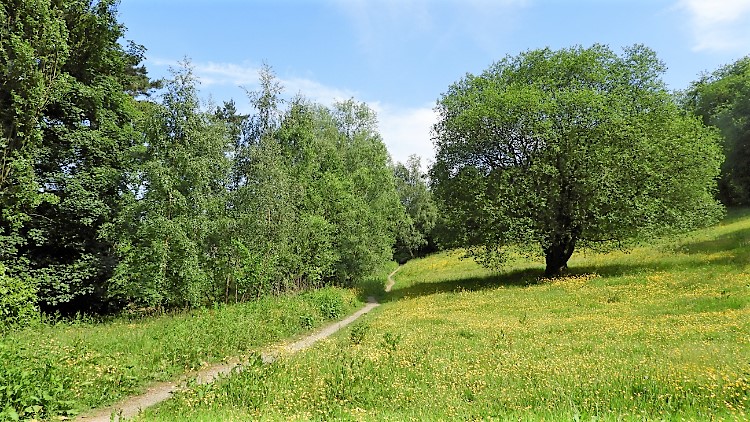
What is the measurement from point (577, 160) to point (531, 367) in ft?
72.4

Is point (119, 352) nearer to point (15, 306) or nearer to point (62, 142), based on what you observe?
point (15, 306)

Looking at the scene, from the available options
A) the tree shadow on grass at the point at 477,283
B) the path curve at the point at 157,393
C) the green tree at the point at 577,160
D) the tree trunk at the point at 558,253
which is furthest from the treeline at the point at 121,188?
the tree trunk at the point at 558,253

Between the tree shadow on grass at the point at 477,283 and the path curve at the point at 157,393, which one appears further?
the tree shadow on grass at the point at 477,283

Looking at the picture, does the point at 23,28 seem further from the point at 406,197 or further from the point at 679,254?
the point at 406,197

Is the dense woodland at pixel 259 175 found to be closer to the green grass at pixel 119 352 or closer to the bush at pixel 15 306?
the bush at pixel 15 306

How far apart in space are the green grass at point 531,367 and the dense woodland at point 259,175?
888 cm

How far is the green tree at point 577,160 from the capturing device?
92.3 feet

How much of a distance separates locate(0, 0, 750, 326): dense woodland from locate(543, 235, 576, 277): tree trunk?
0.10m

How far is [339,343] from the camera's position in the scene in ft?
47.8

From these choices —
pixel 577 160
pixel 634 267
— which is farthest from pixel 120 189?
pixel 634 267

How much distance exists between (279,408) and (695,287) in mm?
20545

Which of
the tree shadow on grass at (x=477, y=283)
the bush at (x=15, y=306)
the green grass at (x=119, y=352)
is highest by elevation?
the bush at (x=15, y=306)

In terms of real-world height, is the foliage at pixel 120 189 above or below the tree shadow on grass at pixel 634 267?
above

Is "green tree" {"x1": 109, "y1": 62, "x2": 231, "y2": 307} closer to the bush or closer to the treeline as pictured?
the treeline
